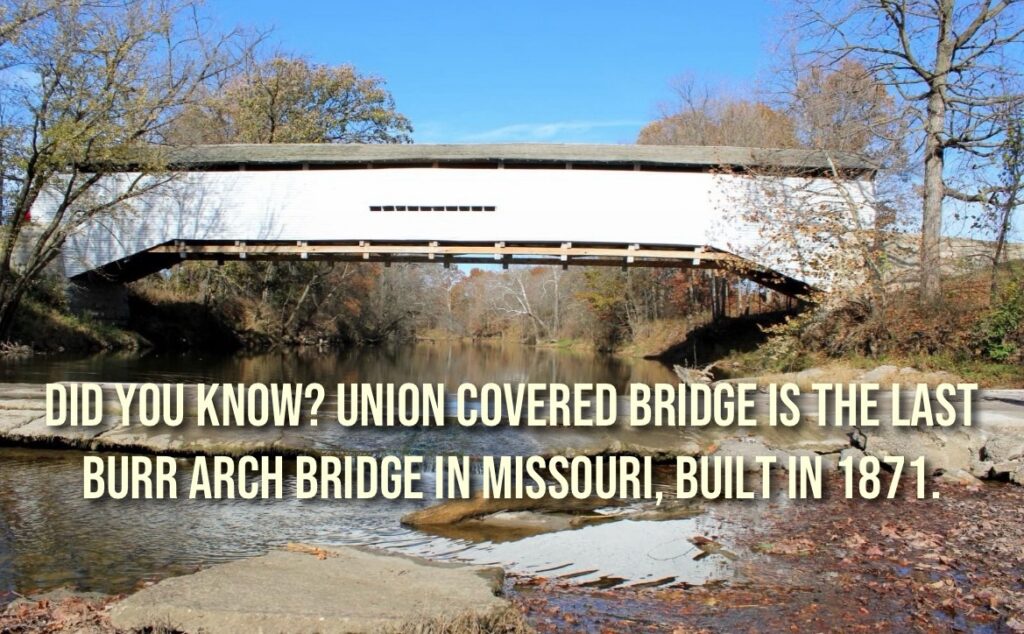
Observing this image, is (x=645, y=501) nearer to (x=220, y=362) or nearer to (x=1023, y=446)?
(x=1023, y=446)

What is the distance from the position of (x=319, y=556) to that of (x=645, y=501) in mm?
3144

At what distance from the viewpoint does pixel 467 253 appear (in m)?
19.3

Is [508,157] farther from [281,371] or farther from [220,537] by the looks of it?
[220,537]

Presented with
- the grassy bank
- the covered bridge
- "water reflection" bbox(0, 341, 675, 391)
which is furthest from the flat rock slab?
the grassy bank

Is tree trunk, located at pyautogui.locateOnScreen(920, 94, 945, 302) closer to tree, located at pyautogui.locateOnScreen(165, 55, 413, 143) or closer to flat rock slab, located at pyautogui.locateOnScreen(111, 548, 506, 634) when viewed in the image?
flat rock slab, located at pyautogui.locateOnScreen(111, 548, 506, 634)

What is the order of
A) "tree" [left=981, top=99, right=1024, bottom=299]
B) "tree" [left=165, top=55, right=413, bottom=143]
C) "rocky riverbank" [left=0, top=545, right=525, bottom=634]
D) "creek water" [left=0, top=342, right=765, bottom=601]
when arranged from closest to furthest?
"rocky riverbank" [left=0, top=545, right=525, bottom=634]
"creek water" [left=0, top=342, right=765, bottom=601]
"tree" [left=981, top=99, right=1024, bottom=299]
"tree" [left=165, top=55, right=413, bottom=143]

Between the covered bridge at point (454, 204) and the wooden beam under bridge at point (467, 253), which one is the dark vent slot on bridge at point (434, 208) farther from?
the wooden beam under bridge at point (467, 253)

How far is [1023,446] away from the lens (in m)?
7.31

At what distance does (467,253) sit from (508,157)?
253 cm

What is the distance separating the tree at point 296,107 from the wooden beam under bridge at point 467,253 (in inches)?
464

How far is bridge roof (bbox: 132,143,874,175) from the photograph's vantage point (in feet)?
59.6

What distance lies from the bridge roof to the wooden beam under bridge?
1979 mm

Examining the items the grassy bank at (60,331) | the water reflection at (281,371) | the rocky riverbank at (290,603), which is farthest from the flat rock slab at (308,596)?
the grassy bank at (60,331)

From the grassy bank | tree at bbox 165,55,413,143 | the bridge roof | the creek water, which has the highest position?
tree at bbox 165,55,413,143
